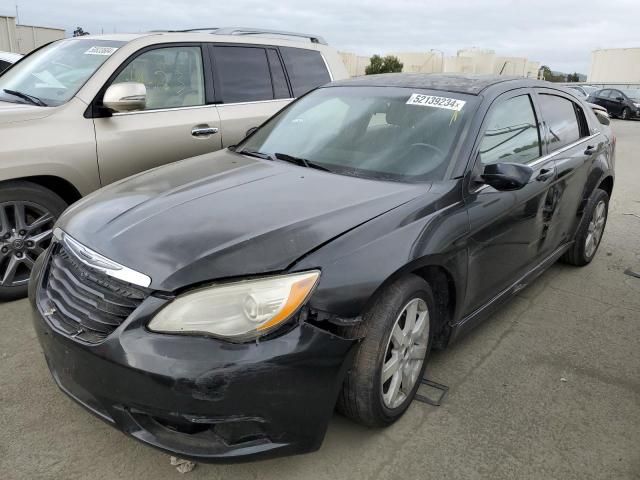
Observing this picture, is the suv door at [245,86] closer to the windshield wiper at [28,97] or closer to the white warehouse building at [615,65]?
the windshield wiper at [28,97]

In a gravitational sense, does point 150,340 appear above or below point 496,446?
above

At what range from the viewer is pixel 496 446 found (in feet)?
8.36

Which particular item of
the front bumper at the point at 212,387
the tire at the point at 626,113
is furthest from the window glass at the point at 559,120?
the tire at the point at 626,113

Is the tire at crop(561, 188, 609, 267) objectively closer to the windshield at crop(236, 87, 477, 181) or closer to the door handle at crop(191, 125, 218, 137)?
the windshield at crop(236, 87, 477, 181)

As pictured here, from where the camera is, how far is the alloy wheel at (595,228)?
472 centimetres

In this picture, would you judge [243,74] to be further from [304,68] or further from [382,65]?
[382,65]

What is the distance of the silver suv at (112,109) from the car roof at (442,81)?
1.37m

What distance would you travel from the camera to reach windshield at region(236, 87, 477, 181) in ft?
9.84

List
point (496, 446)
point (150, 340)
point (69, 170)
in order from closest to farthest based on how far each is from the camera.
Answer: point (150, 340) < point (496, 446) < point (69, 170)

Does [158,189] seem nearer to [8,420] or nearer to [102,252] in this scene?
[102,252]

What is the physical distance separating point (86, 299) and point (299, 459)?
1121 millimetres

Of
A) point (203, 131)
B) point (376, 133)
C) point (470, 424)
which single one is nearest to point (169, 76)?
point (203, 131)

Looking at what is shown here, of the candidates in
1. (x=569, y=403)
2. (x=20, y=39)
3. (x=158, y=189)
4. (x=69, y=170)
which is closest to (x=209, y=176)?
(x=158, y=189)

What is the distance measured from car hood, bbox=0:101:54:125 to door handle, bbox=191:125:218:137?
3.58 feet
